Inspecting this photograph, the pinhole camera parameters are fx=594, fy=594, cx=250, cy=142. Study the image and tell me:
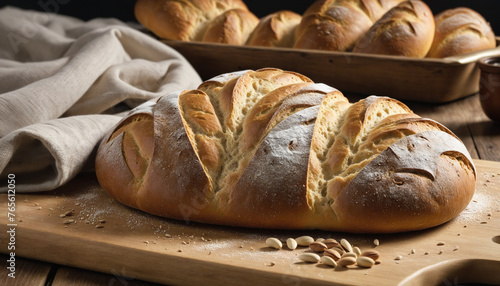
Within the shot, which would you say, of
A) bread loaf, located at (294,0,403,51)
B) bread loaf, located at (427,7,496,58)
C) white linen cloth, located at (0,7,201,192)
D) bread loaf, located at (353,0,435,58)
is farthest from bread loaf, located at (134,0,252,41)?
bread loaf, located at (427,7,496,58)

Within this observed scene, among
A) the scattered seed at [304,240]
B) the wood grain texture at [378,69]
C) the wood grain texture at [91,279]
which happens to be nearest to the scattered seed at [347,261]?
the scattered seed at [304,240]

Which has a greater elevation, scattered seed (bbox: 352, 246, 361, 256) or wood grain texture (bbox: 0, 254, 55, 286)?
scattered seed (bbox: 352, 246, 361, 256)

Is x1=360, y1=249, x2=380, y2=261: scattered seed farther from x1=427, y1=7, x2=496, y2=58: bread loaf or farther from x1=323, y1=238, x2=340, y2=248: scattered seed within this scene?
x1=427, y1=7, x2=496, y2=58: bread loaf

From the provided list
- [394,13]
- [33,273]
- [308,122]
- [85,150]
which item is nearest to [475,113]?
[394,13]

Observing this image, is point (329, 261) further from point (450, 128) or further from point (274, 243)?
point (450, 128)

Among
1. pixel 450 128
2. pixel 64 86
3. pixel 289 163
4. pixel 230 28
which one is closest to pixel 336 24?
pixel 230 28

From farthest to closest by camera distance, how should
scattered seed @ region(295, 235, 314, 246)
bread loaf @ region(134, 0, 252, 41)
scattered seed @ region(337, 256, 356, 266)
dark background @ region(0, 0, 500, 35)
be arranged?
dark background @ region(0, 0, 500, 35)
bread loaf @ region(134, 0, 252, 41)
scattered seed @ region(295, 235, 314, 246)
scattered seed @ region(337, 256, 356, 266)
